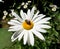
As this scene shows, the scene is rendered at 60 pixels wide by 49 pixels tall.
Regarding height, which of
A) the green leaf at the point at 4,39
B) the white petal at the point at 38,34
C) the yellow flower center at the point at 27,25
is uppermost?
the yellow flower center at the point at 27,25

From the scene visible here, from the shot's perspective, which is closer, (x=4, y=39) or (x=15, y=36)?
(x=15, y=36)

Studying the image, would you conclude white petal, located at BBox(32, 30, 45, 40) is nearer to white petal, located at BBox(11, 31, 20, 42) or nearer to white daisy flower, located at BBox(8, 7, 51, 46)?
white daisy flower, located at BBox(8, 7, 51, 46)

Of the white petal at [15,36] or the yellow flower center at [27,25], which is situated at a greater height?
the yellow flower center at [27,25]

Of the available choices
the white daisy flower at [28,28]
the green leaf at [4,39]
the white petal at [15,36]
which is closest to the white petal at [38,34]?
the white daisy flower at [28,28]

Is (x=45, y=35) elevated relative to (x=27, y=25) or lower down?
lower down

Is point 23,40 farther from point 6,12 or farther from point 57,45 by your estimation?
point 6,12

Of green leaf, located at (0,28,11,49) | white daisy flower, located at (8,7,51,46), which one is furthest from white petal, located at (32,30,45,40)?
green leaf, located at (0,28,11,49)

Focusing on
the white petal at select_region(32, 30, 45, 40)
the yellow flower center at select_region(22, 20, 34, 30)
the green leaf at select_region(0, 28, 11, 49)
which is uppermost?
the yellow flower center at select_region(22, 20, 34, 30)

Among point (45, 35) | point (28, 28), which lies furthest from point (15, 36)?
point (45, 35)

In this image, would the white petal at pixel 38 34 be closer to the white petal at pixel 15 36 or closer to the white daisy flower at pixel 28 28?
the white daisy flower at pixel 28 28

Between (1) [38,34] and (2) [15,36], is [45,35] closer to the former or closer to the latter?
(1) [38,34]

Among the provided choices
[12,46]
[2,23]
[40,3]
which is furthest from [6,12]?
[12,46]
